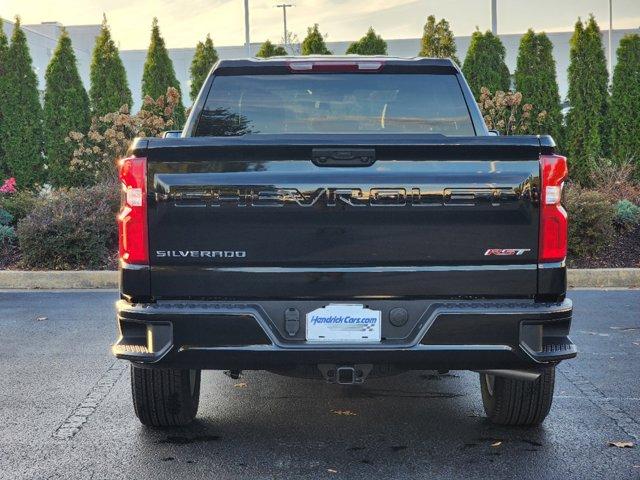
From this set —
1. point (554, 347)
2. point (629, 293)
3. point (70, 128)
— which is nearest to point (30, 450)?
point (554, 347)

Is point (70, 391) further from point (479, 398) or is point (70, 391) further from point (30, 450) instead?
point (479, 398)

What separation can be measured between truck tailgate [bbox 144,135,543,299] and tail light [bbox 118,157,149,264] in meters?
0.04

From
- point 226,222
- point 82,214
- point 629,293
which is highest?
point 226,222

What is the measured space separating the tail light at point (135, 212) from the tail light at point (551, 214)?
1.81 metres

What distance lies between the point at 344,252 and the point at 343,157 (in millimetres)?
434

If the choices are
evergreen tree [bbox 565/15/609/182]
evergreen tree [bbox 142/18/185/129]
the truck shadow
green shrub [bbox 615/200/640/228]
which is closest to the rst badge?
the truck shadow

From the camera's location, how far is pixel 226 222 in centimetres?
422

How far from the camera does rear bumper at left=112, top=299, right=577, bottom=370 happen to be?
14.0ft

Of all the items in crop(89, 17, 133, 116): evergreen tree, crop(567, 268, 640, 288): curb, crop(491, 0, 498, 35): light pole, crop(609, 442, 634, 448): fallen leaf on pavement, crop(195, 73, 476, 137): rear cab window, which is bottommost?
crop(567, 268, 640, 288): curb

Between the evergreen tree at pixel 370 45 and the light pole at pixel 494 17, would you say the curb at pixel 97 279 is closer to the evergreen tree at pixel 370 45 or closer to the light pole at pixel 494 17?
the evergreen tree at pixel 370 45

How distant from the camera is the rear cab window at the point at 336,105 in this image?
219 inches

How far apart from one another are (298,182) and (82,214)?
8690 millimetres

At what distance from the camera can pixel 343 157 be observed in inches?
168

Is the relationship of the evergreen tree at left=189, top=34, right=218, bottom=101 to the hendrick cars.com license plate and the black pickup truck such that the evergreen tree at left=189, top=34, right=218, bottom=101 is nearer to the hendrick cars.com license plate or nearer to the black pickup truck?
the black pickup truck
